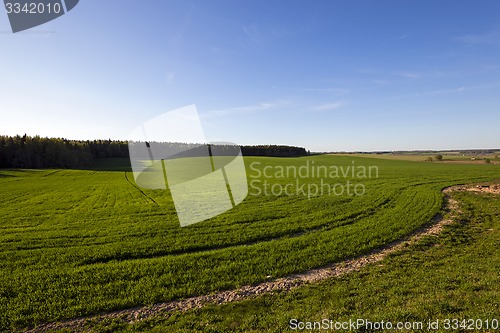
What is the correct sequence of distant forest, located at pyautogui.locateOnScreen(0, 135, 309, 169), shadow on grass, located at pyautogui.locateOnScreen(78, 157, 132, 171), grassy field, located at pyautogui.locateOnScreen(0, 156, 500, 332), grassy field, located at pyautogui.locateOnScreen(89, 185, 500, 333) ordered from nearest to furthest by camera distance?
grassy field, located at pyautogui.locateOnScreen(89, 185, 500, 333), grassy field, located at pyautogui.locateOnScreen(0, 156, 500, 332), shadow on grass, located at pyautogui.locateOnScreen(78, 157, 132, 171), distant forest, located at pyautogui.locateOnScreen(0, 135, 309, 169)

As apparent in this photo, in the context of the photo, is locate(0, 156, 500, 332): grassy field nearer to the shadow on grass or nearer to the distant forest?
the shadow on grass

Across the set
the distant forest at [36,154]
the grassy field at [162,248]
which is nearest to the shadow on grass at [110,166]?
the distant forest at [36,154]

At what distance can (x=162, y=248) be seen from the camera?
13.7m

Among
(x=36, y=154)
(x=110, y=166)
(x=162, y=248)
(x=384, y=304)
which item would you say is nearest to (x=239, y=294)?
(x=384, y=304)

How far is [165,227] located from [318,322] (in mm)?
13384

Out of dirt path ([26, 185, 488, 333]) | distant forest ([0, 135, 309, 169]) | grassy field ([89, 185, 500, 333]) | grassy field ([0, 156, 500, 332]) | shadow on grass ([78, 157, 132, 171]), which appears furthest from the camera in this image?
distant forest ([0, 135, 309, 169])

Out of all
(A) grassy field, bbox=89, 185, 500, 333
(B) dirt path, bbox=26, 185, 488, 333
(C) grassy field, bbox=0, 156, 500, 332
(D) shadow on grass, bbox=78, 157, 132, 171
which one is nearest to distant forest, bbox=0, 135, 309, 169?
(D) shadow on grass, bbox=78, 157, 132, 171

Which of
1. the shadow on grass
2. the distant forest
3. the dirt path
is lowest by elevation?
the dirt path

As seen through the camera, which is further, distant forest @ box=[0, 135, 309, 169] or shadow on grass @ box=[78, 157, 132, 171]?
distant forest @ box=[0, 135, 309, 169]

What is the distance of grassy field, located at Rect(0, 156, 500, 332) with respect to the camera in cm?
890

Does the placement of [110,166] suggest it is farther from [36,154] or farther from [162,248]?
[162,248]

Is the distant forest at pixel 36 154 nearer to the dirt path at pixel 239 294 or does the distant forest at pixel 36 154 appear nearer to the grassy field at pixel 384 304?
the dirt path at pixel 239 294

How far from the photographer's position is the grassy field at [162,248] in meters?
8.90

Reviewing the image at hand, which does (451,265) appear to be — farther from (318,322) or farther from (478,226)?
(478,226)
